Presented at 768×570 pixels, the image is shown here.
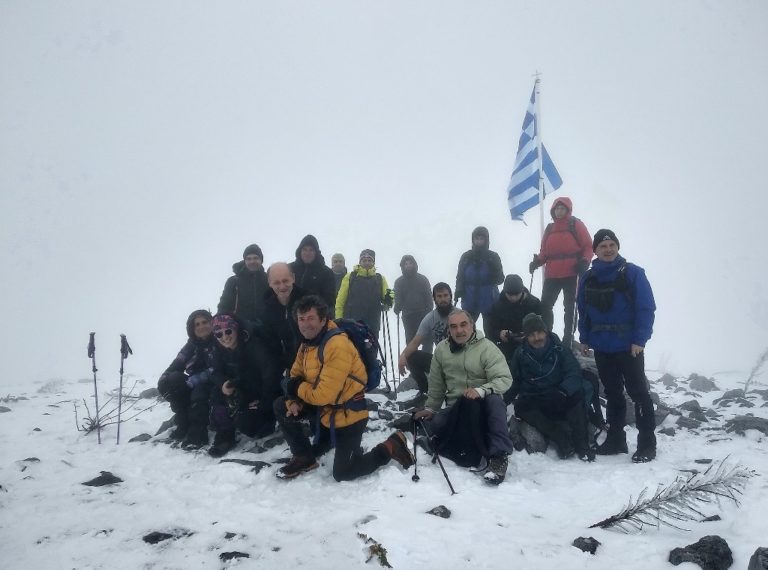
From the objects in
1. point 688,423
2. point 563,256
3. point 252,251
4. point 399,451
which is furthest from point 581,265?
point 252,251

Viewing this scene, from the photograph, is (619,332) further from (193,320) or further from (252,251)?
(193,320)

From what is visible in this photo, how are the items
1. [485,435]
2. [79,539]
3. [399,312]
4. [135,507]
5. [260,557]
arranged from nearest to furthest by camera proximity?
[260,557] → [79,539] → [135,507] → [485,435] → [399,312]

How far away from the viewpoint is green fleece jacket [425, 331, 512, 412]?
6238mm

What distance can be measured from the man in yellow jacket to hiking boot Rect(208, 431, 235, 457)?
5.36 feet

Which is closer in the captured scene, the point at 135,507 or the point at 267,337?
the point at 135,507

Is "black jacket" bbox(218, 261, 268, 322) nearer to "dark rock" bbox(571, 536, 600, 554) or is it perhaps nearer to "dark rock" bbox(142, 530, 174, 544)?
"dark rock" bbox(142, 530, 174, 544)

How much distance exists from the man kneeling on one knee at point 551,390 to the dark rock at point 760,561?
354cm

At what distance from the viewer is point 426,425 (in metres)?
6.36

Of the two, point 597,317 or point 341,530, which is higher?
point 597,317

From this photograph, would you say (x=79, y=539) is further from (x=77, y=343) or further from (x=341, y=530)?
(x=77, y=343)

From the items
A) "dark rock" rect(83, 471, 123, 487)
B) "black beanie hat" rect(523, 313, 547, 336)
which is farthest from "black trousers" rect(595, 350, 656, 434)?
"dark rock" rect(83, 471, 123, 487)

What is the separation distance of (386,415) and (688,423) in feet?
19.1

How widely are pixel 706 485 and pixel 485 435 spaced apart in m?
2.62

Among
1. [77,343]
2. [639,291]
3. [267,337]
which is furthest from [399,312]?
[77,343]
